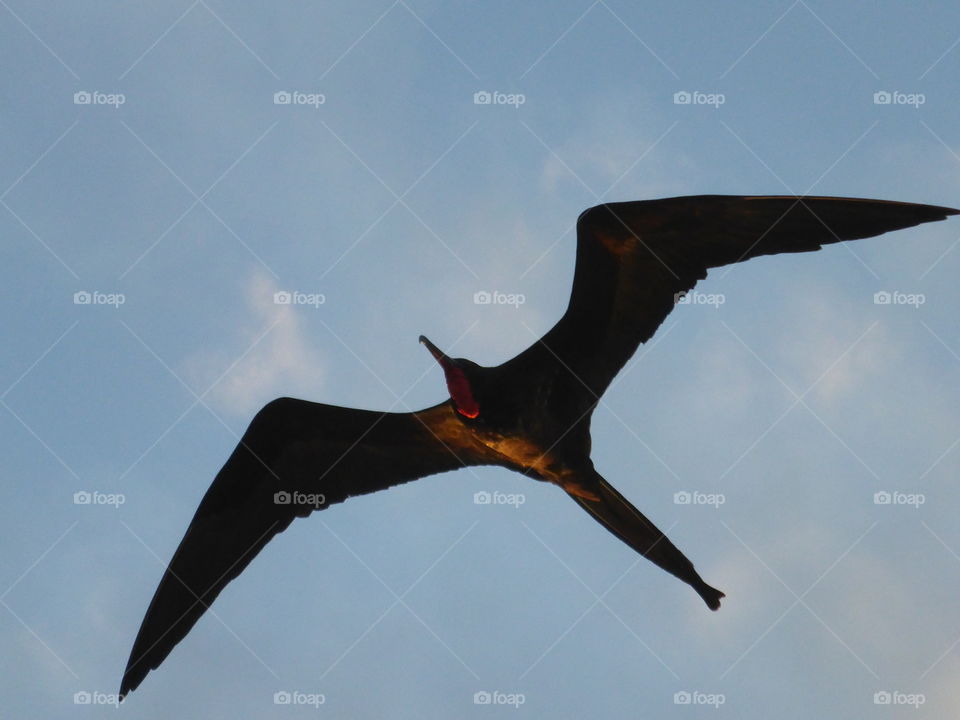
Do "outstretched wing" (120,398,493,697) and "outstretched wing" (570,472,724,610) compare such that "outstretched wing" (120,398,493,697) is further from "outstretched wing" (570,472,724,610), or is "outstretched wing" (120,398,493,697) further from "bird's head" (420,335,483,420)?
"outstretched wing" (570,472,724,610)

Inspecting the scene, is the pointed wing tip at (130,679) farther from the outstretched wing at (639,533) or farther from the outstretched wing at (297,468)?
the outstretched wing at (639,533)

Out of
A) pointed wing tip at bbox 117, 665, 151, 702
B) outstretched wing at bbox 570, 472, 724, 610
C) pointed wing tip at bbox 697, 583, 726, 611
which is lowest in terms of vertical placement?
pointed wing tip at bbox 117, 665, 151, 702

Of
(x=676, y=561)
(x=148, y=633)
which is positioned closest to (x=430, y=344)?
(x=676, y=561)

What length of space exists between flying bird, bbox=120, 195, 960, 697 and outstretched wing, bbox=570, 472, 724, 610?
10 millimetres

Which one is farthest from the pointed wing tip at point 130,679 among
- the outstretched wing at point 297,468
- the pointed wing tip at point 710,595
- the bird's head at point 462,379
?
the pointed wing tip at point 710,595

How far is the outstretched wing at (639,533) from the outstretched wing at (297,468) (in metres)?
1.20

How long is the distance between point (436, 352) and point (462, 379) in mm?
341

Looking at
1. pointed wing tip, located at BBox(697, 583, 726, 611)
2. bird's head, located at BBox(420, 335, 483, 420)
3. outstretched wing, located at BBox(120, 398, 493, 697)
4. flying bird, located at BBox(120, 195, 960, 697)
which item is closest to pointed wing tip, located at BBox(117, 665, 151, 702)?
flying bird, located at BBox(120, 195, 960, 697)

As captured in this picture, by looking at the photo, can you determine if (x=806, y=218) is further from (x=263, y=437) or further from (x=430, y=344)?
(x=263, y=437)

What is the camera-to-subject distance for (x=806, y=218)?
775cm

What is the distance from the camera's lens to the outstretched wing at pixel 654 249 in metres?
7.69

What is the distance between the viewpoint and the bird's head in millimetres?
8633

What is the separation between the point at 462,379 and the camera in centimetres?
861

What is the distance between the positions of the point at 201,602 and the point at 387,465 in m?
1.98
